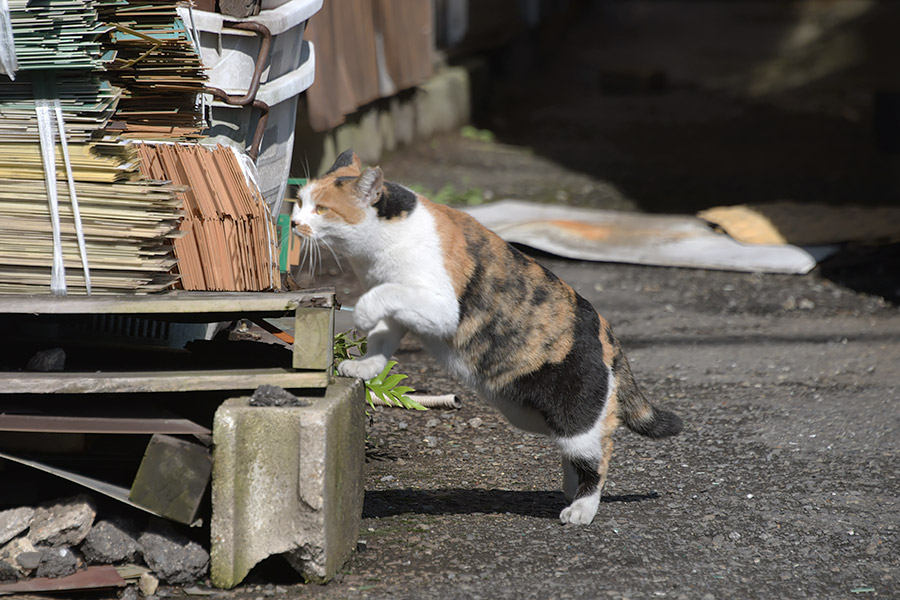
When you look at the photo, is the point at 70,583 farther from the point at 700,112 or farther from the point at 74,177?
the point at 700,112

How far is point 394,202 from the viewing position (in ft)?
10.2

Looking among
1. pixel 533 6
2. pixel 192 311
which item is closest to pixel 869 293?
pixel 192 311

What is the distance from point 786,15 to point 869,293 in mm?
14621

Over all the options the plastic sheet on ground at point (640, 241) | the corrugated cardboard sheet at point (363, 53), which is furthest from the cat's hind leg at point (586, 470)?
the corrugated cardboard sheet at point (363, 53)

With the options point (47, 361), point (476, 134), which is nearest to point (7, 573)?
point (47, 361)

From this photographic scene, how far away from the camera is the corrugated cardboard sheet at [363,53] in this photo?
7031mm

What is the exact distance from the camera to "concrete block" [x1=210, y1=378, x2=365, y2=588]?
8.91ft

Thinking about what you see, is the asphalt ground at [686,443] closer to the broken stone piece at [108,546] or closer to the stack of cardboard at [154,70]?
the broken stone piece at [108,546]

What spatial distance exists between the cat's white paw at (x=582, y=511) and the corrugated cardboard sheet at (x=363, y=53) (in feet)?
13.5

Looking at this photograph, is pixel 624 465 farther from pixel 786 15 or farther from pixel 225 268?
pixel 786 15

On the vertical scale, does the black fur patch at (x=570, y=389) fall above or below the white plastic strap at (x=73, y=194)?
Result: below

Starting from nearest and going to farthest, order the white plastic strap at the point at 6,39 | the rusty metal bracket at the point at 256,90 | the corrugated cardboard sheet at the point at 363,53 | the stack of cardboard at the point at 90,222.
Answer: the white plastic strap at the point at 6,39, the stack of cardboard at the point at 90,222, the rusty metal bracket at the point at 256,90, the corrugated cardboard sheet at the point at 363,53

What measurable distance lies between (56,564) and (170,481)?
0.42 meters

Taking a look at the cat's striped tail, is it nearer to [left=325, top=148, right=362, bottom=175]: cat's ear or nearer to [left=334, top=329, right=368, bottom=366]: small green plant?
[left=334, top=329, right=368, bottom=366]: small green plant
